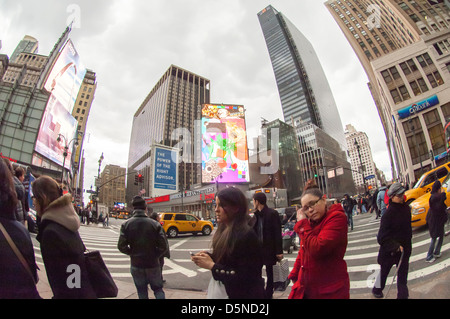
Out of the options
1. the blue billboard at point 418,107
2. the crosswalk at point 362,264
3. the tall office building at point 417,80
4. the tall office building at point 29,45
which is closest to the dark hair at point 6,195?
the crosswalk at point 362,264

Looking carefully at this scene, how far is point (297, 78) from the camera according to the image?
117 meters

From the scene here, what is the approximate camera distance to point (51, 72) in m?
34.1

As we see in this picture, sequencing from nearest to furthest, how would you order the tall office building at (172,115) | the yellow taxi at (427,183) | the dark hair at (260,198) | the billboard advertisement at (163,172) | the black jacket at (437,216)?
the dark hair at (260,198) → the black jacket at (437,216) → the yellow taxi at (427,183) → the billboard advertisement at (163,172) → the tall office building at (172,115)

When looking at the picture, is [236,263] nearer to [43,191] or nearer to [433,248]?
[43,191]

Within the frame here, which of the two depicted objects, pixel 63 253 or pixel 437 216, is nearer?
pixel 63 253

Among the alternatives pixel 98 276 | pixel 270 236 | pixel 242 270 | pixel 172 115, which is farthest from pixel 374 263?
pixel 172 115

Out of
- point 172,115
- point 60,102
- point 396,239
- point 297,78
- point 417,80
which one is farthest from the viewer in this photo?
point 297,78

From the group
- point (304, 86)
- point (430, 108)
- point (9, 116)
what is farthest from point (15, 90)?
point (304, 86)

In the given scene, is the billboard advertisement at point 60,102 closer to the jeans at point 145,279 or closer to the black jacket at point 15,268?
the jeans at point 145,279

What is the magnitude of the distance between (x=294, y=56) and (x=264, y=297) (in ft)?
462

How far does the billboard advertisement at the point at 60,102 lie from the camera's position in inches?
1373

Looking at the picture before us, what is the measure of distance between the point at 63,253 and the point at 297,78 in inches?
5209
